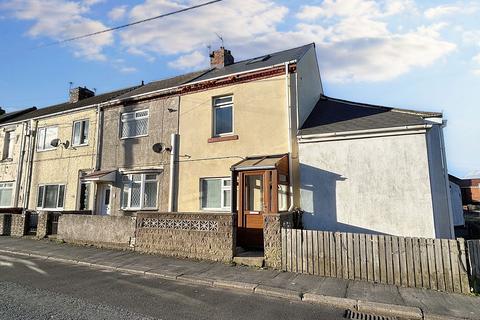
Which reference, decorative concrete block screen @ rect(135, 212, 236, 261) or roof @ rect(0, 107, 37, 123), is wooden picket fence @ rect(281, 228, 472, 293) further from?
roof @ rect(0, 107, 37, 123)

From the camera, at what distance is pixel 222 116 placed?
13.4 m

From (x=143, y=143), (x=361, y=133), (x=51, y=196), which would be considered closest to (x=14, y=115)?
(x=51, y=196)

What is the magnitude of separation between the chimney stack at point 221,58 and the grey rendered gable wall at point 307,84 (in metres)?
4.59

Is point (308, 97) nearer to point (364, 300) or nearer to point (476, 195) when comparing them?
point (364, 300)

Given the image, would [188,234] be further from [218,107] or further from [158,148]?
[218,107]

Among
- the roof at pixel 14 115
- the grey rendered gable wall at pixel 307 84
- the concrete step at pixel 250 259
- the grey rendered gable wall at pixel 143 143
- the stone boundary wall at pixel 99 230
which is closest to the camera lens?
the concrete step at pixel 250 259

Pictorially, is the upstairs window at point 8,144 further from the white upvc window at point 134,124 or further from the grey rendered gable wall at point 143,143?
the white upvc window at point 134,124

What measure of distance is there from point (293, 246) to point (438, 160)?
271 inches

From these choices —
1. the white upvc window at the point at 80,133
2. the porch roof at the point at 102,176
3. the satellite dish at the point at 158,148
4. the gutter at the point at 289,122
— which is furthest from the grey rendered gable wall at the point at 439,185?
the white upvc window at the point at 80,133

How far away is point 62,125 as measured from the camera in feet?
59.5

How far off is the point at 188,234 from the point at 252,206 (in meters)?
2.79

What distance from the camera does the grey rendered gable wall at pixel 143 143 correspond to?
46.3 feet

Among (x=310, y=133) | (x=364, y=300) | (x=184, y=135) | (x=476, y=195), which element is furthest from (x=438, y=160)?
(x=476, y=195)

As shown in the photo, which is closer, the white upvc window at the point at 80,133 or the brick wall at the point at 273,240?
the brick wall at the point at 273,240
